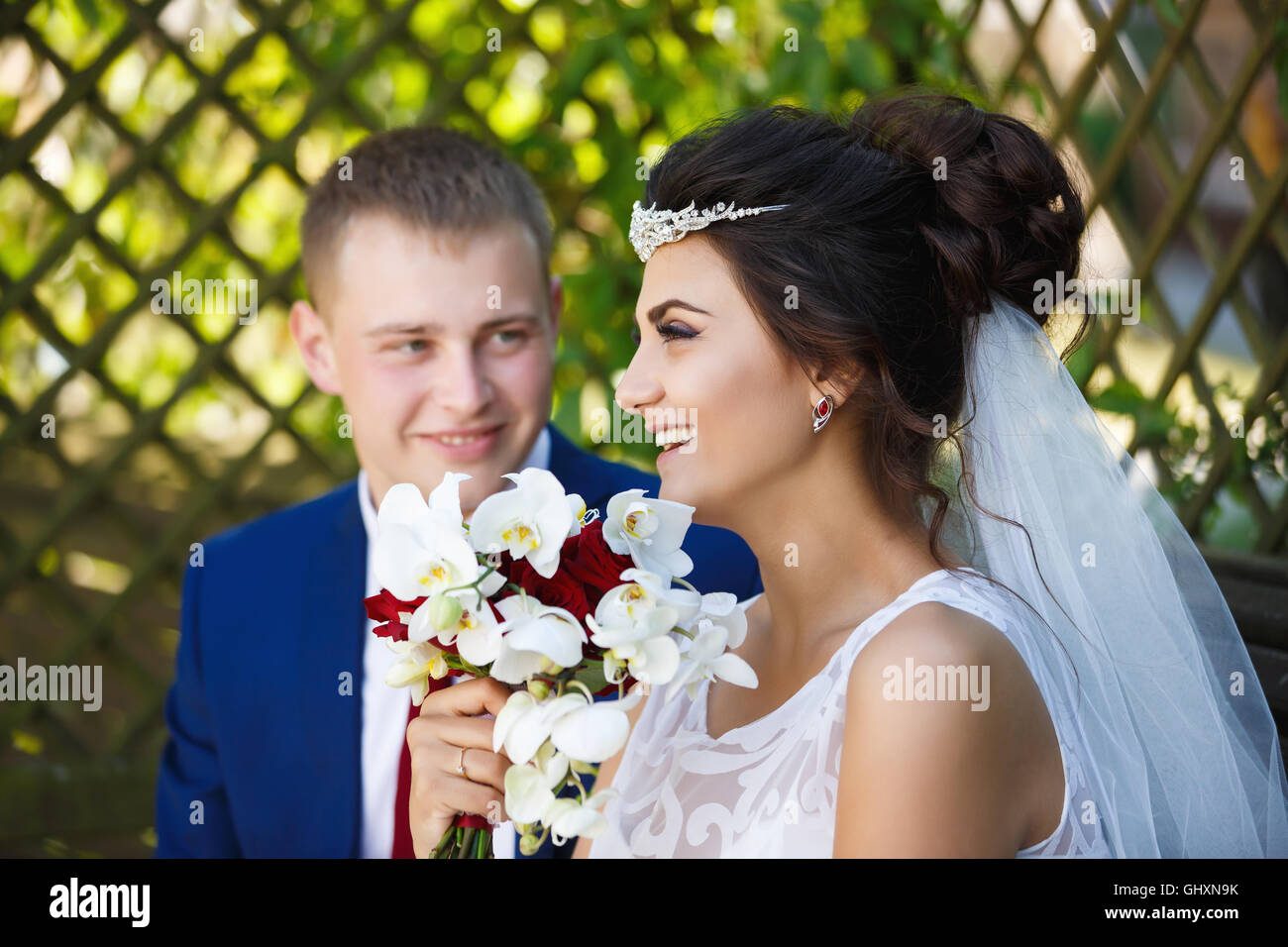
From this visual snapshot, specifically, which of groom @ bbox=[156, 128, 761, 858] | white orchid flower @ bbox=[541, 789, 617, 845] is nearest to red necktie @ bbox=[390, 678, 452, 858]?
groom @ bbox=[156, 128, 761, 858]

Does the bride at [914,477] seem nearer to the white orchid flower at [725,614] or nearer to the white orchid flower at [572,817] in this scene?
the white orchid flower at [725,614]

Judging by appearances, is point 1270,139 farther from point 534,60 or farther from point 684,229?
point 684,229

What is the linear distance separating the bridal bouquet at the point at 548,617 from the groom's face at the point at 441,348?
72 cm

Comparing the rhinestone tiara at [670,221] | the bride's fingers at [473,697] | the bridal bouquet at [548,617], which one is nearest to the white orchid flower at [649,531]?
the bridal bouquet at [548,617]

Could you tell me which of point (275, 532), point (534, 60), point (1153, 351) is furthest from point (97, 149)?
point (1153, 351)

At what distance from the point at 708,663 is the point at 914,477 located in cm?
48

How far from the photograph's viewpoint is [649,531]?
4.19 ft

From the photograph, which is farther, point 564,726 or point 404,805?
point 404,805

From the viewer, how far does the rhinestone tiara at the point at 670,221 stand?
154 centimetres

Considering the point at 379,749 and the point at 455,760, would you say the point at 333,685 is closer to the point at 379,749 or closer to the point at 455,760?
the point at 379,749

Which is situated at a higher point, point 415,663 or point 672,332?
point 672,332

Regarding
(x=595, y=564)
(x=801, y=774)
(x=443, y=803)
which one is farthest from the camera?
(x=801, y=774)

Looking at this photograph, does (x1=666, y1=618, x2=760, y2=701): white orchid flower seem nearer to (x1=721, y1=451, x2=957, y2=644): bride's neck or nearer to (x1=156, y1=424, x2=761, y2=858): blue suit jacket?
(x1=721, y1=451, x2=957, y2=644): bride's neck

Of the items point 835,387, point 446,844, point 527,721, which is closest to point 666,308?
point 835,387
